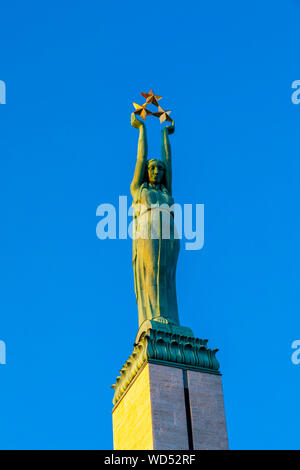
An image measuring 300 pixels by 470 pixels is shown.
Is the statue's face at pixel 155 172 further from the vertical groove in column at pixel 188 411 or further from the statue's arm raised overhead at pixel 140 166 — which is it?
the vertical groove in column at pixel 188 411

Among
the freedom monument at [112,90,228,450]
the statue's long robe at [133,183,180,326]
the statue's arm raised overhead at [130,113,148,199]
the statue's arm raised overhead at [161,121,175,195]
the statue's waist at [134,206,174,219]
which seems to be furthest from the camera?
the statue's arm raised overhead at [161,121,175,195]

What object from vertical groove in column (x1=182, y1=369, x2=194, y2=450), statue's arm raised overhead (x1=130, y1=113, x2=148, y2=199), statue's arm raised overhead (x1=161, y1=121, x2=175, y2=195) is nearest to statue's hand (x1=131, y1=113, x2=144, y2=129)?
statue's arm raised overhead (x1=130, y1=113, x2=148, y2=199)

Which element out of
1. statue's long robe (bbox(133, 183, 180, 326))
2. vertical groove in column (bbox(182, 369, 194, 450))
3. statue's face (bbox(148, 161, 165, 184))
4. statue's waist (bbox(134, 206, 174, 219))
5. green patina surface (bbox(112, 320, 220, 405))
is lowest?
vertical groove in column (bbox(182, 369, 194, 450))

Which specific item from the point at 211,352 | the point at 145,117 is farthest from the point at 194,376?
the point at 145,117

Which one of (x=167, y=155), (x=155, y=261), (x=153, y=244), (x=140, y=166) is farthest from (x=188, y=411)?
(x=167, y=155)

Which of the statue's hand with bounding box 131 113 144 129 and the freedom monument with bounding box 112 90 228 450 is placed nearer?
the freedom monument with bounding box 112 90 228 450

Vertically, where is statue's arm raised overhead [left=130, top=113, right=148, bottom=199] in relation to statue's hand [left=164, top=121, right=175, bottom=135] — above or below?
below

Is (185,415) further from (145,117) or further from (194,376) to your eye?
(145,117)

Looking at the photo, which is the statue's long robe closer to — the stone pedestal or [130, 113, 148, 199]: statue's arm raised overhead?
[130, 113, 148, 199]: statue's arm raised overhead

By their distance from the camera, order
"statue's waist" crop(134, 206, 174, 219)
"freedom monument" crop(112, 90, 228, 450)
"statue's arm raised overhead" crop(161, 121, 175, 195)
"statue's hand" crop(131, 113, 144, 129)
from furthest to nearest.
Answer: "statue's hand" crop(131, 113, 144, 129), "statue's arm raised overhead" crop(161, 121, 175, 195), "statue's waist" crop(134, 206, 174, 219), "freedom monument" crop(112, 90, 228, 450)
